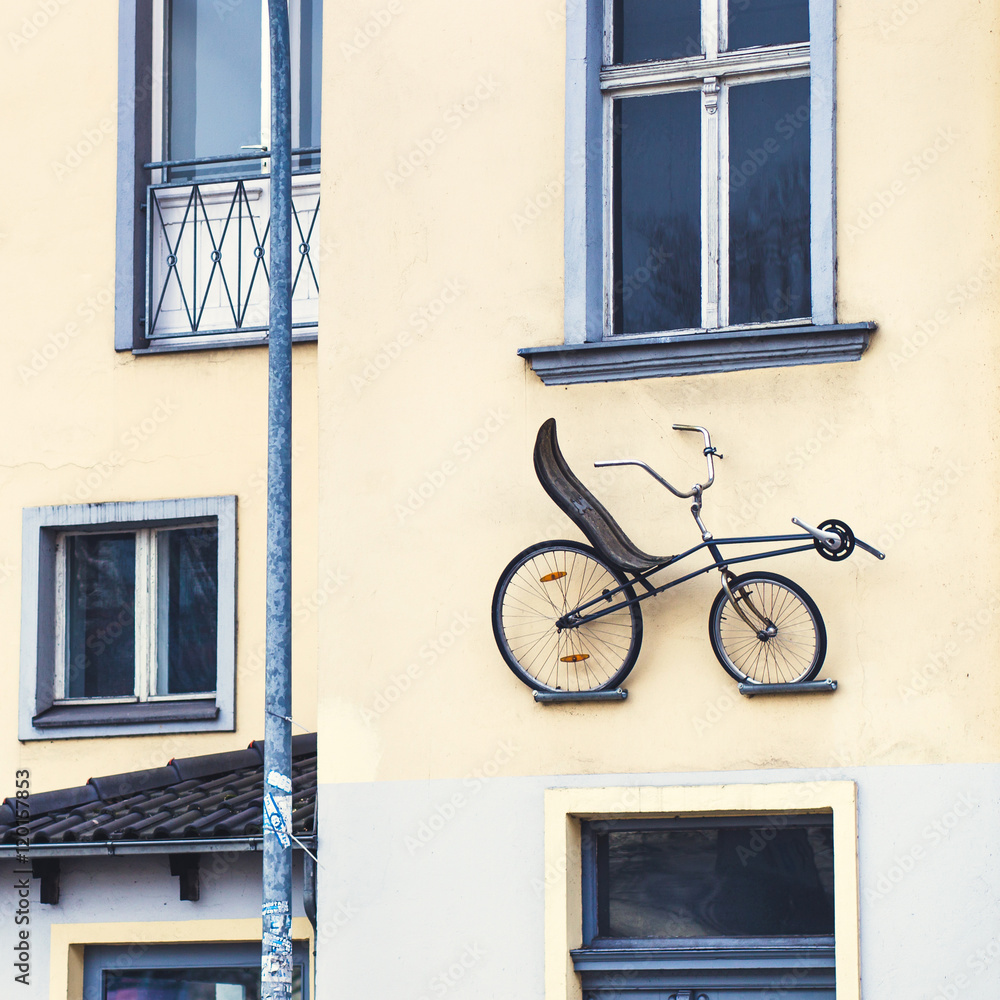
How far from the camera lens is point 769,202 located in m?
9.34

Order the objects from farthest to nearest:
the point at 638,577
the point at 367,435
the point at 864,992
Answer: the point at 367,435
the point at 638,577
the point at 864,992

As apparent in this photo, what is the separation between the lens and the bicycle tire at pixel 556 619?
29.2 ft

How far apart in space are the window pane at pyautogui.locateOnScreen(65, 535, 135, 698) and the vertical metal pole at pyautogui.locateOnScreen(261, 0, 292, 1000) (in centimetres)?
395

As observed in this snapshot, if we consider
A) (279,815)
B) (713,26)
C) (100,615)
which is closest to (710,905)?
(279,815)

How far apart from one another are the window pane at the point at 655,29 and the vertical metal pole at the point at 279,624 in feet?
6.78

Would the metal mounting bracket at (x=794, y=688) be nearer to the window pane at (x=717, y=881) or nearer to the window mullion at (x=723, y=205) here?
the window pane at (x=717, y=881)

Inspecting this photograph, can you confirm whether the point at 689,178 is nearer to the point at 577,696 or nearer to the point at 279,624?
the point at 577,696

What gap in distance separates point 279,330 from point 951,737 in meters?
3.66

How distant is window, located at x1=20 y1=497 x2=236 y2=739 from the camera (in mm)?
11797

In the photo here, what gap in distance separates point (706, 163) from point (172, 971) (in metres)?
5.63

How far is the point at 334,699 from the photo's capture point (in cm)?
928

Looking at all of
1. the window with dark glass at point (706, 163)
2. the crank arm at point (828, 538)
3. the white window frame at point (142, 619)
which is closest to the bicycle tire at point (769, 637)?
the crank arm at point (828, 538)

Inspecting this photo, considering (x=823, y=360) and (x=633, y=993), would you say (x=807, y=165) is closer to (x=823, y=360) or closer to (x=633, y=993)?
(x=823, y=360)

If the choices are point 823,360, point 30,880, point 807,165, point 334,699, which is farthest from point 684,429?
point 30,880
